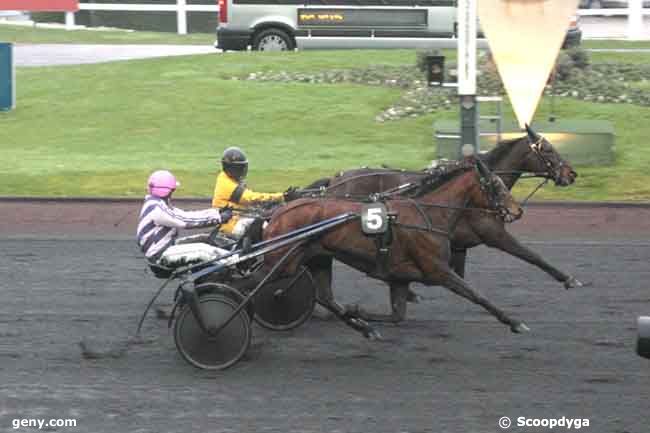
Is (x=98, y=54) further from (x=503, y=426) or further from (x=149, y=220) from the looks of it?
(x=503, y=426)

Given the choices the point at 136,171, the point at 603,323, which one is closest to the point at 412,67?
the point at 136,171

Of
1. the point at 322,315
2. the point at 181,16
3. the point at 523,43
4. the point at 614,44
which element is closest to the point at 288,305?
the point at 322,315

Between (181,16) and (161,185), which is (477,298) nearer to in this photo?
(161,185)

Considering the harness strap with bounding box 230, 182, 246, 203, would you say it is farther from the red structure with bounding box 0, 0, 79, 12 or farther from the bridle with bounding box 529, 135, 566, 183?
the red structure with bounding box 0, 0, 79, 12

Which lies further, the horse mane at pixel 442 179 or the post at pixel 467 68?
the post at pixel 467 68

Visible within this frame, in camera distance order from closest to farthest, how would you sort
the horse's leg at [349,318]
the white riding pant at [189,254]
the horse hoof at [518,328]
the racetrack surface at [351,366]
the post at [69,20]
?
1. the racetrack surface at [351,366]
2. the horse hoof at [518,328]
3. the white riding pant at [189,254]
4. the horse's leg at [349,318]
5. the post at [69,20]

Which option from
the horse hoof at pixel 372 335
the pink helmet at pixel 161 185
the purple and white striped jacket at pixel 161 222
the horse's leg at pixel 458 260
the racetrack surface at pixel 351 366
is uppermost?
the pink helmet at pixel 161 185

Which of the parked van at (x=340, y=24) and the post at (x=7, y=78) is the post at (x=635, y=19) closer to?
the parked van at (x=340, y=24)

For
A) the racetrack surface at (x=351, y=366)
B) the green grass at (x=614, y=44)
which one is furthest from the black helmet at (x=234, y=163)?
the green grass at (x=614, y=44)

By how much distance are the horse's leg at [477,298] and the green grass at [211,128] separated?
647 centimetres

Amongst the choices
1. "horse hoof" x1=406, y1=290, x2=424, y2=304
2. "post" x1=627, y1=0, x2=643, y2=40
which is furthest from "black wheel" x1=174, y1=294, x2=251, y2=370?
"post" x1=627, y1=0, x2=643, y2=40

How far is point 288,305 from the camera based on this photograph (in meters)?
9.50

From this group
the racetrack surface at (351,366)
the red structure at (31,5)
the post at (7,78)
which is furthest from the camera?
the red structure at (31,5)

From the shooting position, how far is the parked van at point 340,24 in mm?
23156
